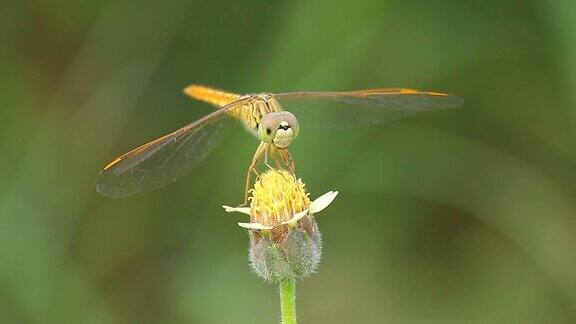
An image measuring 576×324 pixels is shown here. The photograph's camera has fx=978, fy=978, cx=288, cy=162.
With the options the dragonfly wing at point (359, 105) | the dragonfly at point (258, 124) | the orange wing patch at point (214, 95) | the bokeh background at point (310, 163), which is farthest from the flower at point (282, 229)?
the bokeh background at point (310, 163)

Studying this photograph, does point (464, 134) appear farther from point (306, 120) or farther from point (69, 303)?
point (69, 303)

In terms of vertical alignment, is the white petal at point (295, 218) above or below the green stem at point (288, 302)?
above

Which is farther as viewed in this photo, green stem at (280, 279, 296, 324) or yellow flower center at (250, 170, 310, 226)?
yellow flower center at (250, 170, 310, 226)

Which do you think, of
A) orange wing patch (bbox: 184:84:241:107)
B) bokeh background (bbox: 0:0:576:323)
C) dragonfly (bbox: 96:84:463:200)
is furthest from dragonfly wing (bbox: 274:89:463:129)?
bokeh background (bbox: 0:0:576:323)

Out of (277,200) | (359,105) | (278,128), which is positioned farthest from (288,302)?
(359,105)

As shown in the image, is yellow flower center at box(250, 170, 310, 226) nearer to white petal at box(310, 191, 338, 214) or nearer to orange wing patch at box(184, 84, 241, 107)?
white petal at box(310, 191, 338, 214)

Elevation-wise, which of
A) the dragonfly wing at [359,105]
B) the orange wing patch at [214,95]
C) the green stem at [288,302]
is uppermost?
the orange wing patch at [214,95]

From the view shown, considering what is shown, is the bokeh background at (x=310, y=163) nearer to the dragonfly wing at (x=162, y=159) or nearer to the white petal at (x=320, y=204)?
the dragonfly wing at (x=162, y=159)

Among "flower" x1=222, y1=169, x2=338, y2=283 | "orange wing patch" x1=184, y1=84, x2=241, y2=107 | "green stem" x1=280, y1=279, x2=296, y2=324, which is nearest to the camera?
"green stem" x1=280, y1=279, x2=296, y2=324
